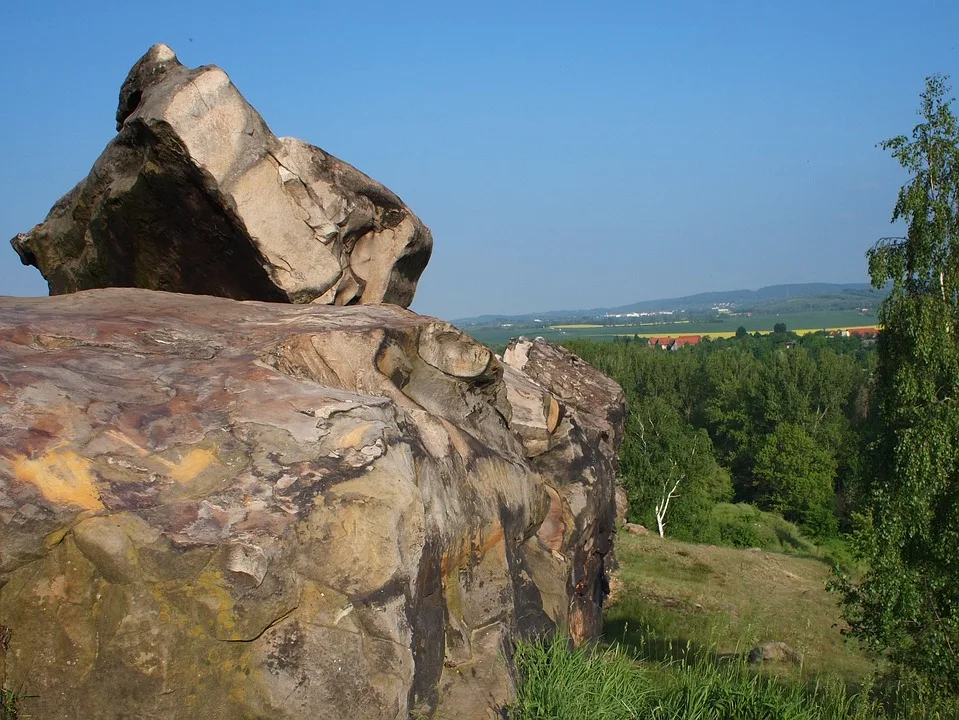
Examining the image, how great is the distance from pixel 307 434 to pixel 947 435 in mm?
9457

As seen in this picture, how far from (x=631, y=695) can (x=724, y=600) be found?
2129 cm

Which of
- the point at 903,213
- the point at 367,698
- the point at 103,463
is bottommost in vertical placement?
the point at 367,698

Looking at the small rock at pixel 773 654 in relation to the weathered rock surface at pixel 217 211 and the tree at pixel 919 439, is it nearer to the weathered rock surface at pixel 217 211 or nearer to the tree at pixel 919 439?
the tree at pixel 919 439

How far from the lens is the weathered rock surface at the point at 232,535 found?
4.28 metres

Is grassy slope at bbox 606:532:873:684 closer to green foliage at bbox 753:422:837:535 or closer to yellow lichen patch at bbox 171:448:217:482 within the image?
yellow lichen patch at bbox 171:448:217:482

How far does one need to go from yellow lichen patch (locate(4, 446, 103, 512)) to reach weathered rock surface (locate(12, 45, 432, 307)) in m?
4.34

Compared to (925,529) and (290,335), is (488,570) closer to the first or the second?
(290,335)

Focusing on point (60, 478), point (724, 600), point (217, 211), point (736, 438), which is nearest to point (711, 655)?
point (217, 211)

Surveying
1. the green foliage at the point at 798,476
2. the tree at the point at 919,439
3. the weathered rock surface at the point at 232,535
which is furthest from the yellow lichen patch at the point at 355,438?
the green foliage at the point at 798,476

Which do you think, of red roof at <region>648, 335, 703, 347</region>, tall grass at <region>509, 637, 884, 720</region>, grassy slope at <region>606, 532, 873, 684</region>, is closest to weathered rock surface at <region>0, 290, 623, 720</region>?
tall grass at <region>509, 637, 884, 720</region>

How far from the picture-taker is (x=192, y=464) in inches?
184

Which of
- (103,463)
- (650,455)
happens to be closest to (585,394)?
(103,463)

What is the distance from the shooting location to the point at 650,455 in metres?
48.0

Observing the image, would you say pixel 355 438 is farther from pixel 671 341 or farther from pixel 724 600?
pixel 671 341
